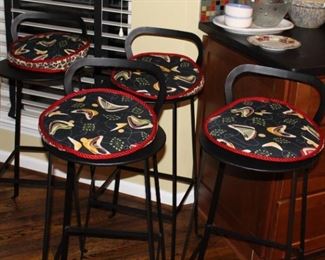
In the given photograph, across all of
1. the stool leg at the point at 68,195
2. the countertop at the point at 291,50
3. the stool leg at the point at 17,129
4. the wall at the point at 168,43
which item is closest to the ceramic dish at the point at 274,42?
the countertop at the point at 291,50

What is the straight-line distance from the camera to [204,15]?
2.22 m

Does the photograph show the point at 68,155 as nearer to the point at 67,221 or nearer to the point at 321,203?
the point at 67,221

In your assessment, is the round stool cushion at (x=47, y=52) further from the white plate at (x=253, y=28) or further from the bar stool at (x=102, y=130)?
the white plate at (x=253, y=28)

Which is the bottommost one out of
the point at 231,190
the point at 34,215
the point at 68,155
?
the point at 34,215

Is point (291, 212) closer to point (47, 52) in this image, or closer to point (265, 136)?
point (265, 136)

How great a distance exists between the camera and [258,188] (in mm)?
2018

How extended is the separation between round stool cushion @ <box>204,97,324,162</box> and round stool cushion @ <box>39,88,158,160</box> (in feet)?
0.72

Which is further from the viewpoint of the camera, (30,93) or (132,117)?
(30,93)

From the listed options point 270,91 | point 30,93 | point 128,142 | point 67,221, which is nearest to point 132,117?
point 128,142

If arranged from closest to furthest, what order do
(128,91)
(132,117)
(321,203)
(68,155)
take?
(68,155), (132,117), (128,91), (321,203)

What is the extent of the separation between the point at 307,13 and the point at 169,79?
720 millimetres

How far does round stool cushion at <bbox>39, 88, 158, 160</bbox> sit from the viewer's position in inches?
56.9

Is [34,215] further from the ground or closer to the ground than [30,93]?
closer to the ground

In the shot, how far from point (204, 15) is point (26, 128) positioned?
1133mm
